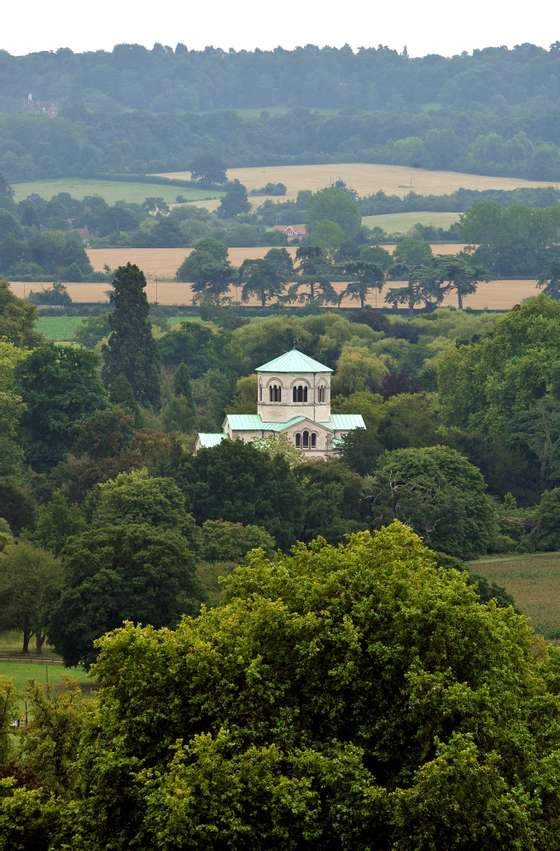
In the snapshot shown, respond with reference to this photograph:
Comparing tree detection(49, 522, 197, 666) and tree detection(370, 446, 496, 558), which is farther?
tree detection(370, 446, 496, 558)

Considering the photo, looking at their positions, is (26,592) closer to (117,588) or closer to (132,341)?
(117,588)

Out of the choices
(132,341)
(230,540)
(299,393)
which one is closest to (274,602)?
(230,540)

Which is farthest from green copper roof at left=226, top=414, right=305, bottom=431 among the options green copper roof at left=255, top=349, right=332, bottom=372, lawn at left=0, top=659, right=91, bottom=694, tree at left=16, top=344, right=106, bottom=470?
lawn at left=0, top=659, right=91, bottom=694

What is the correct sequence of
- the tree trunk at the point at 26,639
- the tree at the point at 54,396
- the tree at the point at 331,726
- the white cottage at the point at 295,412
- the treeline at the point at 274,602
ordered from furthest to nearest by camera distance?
the tree at the point at 54,396
the white cottage at the point at 295,412
the tree trunk at the point at 26,639
the treeline at the point at 274,602
the tree at the point at 331,726

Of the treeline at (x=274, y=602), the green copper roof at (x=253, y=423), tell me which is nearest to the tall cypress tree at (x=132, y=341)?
the treeline at (x=274, y=602)

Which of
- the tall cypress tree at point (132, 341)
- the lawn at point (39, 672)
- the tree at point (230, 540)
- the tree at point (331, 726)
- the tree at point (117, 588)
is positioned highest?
the tree at point (331, 726)

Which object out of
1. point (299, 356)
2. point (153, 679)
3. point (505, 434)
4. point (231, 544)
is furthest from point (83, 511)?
point (153, 679)

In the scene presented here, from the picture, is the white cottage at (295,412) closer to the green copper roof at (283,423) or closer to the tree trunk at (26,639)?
the green copper roof at (283,423)

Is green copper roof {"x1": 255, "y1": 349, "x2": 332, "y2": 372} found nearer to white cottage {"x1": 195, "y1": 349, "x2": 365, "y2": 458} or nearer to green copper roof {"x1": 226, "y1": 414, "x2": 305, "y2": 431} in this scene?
white cottage {"x1": 195, "y1": 349, "x2": 365, "y2": 458}
